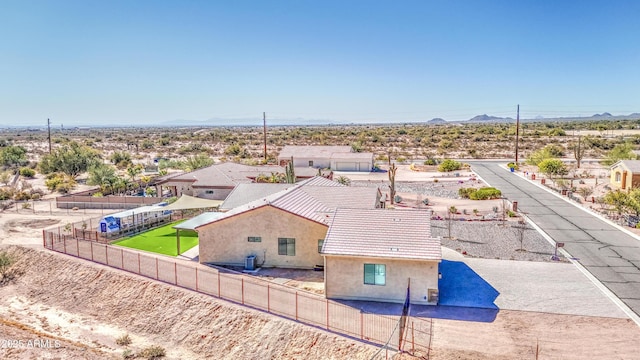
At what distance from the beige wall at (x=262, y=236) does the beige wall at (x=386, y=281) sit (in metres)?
3.99

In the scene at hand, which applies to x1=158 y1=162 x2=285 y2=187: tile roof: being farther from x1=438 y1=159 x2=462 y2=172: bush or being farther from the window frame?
x1=438 y1=159 x2=462 y2=172: bush

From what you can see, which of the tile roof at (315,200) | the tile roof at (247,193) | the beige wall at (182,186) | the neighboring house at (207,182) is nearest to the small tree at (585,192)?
the tile roof at (315,200)

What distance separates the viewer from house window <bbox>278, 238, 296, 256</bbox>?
24.4 metres

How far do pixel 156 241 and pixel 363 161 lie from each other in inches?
1622

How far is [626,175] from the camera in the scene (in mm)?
45719

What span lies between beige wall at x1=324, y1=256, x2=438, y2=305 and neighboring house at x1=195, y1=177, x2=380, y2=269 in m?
3.95

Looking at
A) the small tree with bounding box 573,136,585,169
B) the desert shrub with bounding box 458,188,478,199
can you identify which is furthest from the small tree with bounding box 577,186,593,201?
the small tree with bounding box 573,136,585,169

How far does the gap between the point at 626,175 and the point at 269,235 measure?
125 ft

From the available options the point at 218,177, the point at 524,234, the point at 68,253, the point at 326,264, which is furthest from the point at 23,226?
the point at 524,234

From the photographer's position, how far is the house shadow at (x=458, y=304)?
60.8ft

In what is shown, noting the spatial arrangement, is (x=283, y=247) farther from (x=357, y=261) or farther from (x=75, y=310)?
(x=75, y=310)

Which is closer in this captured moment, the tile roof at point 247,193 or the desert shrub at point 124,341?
the desert shrub at point 124,341

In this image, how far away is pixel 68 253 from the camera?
2786 cm

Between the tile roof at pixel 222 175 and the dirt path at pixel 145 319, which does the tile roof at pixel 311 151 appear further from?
the dirt path at pixel 145 319
